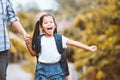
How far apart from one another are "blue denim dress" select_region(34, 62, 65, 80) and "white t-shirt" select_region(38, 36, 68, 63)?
0.04 meters

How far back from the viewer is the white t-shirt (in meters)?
3.18

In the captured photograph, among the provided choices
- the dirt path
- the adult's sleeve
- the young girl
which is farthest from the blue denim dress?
the dirt path

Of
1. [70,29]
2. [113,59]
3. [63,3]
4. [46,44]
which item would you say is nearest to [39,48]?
[46,44]

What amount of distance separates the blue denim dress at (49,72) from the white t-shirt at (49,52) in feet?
0.12

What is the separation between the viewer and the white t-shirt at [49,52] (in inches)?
125

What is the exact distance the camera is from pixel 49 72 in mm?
3154

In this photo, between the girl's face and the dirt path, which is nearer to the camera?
the girl's face

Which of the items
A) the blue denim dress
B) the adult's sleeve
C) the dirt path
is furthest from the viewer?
the dirt path

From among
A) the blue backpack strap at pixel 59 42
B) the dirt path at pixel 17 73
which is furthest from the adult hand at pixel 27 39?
the dirt path at pixel 17 73

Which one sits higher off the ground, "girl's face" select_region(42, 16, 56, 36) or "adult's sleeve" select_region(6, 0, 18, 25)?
"adult's sleeve" select_region(6, 0, 18, 25)

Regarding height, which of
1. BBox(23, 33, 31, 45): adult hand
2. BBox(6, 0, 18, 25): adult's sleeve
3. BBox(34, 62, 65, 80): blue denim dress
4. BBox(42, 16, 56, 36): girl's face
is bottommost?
BBox(34, 62, 65, 80): blue denim dress

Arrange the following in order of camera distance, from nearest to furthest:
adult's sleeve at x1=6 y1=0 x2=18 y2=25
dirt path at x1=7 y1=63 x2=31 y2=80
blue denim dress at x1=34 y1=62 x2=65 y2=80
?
blue denim dress at x1=34 y1=62 x2=65 y2=80 < adult's sleeve at x1=6 y1=0 x2=18 y2=25 < dirt path at x1=7 y1=63 x2=31 y2=80

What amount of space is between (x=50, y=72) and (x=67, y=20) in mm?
19864

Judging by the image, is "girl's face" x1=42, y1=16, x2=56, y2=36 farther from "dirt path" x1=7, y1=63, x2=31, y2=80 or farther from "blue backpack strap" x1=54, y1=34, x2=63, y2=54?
"dirt path" x1=7, y1=63, x2=31, y2=80
